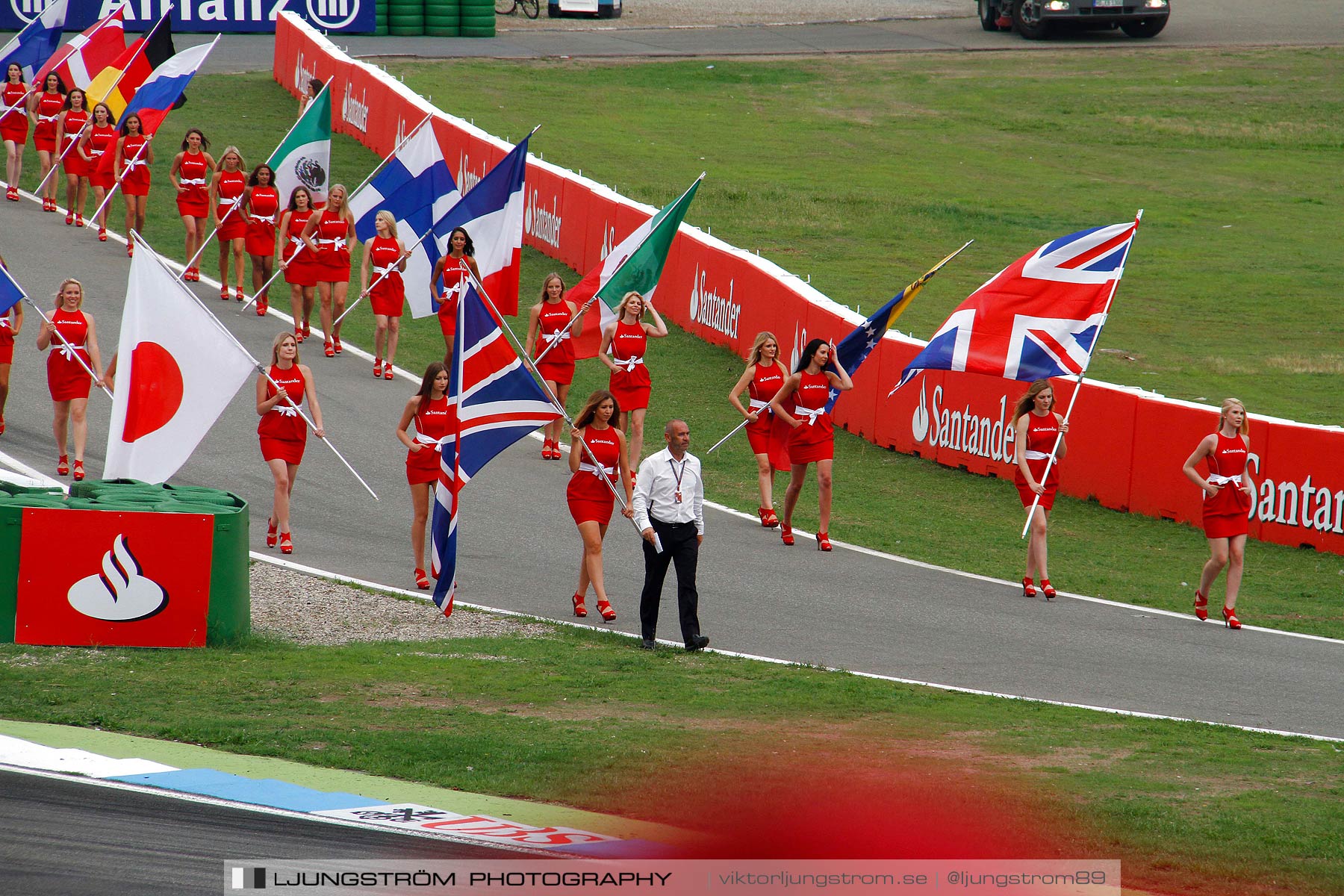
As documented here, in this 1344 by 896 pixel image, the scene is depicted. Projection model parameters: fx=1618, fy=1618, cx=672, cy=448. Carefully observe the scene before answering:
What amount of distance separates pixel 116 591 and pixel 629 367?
21.2 feet

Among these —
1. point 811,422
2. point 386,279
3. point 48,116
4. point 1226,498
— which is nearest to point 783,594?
point 811,422

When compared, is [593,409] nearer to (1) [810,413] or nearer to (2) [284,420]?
(2) [284,420]

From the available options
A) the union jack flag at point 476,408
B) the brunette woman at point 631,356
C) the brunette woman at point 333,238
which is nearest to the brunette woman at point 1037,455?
the brunette woman at point 631,356

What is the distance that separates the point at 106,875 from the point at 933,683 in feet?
19.1

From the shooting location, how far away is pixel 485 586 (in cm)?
1277

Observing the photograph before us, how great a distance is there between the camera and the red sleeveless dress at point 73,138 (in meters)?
23.2

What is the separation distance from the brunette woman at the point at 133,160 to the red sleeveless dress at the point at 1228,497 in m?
14.7

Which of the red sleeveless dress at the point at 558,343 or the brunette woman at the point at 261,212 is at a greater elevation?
the brunette woman at the point at 261,212

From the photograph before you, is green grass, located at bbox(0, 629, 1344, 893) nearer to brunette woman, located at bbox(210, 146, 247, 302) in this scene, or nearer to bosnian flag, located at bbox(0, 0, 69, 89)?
brunette woman, located at bbox(210, 146, 247, 302)

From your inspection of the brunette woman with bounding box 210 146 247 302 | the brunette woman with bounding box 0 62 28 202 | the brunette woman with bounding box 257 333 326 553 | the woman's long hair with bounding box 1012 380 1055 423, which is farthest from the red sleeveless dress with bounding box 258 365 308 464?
the brunette woman with bounding box 0 62 28 202

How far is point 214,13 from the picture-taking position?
40.4m

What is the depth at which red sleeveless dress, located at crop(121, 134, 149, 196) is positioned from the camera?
2181 centimetres

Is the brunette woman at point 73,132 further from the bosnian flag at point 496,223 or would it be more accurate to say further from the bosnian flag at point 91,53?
the bosnian flag at point 496,223

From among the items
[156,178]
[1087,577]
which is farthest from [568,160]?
[1087,577]
